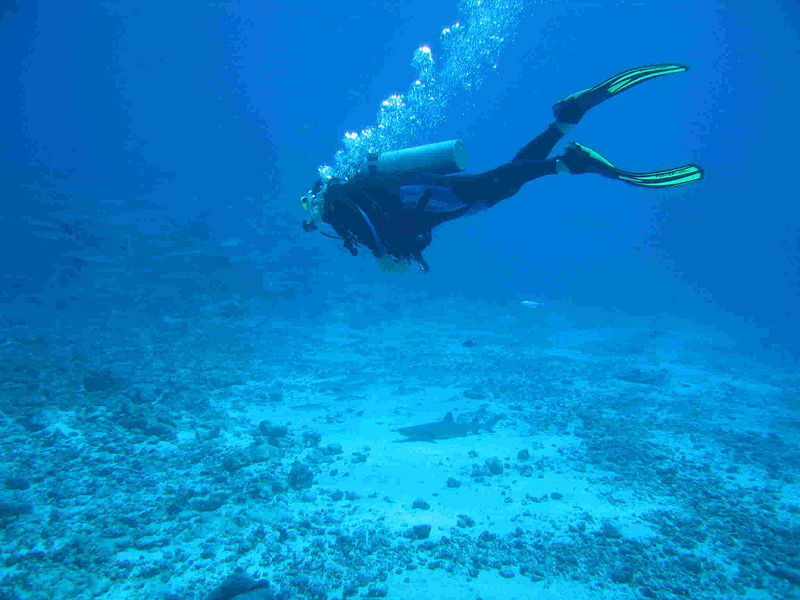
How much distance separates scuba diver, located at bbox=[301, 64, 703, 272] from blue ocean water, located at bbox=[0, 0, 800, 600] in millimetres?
803

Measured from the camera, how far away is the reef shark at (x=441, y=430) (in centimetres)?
1010

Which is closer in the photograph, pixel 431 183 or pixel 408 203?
pixel 431 183

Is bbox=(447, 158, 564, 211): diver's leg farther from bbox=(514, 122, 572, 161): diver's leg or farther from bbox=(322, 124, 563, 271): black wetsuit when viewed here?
bbox=(514, 122, 572, 161): diver's leg

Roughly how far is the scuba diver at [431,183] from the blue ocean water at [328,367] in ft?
2.63

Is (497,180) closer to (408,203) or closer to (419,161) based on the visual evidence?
(419,161)

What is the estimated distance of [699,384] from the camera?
16.4 metres

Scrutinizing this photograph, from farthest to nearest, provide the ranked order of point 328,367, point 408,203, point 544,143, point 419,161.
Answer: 1. point 328,367
2. point 408,203
3. point 419,161
4. point 544,143

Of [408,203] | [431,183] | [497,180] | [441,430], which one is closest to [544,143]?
[497,180]

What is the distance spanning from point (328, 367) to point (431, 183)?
11.0 metres

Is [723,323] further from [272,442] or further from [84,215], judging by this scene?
[84,215]

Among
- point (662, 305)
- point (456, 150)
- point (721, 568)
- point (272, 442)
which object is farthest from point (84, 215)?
point (662, 305)

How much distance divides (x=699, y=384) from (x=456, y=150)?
16.4m

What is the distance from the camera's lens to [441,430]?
406 inches

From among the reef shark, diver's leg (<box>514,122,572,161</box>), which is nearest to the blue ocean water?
the reef shark
